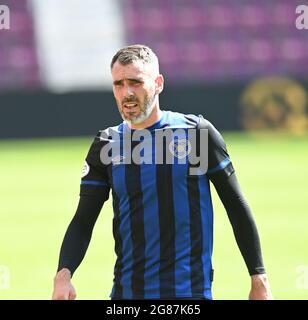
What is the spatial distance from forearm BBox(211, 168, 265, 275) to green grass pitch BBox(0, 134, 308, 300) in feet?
11.5

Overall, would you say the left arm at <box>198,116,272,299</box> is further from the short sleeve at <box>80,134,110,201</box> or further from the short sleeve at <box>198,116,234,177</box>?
the short sleeve at <box>80,134,110,201</box>

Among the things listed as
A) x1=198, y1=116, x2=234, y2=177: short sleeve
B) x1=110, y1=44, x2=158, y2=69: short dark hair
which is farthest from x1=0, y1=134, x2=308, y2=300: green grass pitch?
x1=110, y1=44, x2=158, y2=69: short dark hair

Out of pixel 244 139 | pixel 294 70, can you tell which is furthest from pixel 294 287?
pixel 294 70

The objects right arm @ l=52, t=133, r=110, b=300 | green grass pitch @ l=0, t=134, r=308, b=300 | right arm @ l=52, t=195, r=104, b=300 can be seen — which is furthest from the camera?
green grass pitch @ l=0, t=134, r=308, b=300

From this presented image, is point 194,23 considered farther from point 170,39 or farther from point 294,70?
point 294,70

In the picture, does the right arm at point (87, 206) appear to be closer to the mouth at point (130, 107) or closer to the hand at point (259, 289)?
the mouth at point (130, 107)

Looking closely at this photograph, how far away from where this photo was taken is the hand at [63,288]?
186 inches

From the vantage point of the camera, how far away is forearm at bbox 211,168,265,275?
4.76 m

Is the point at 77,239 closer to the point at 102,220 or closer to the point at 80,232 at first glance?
the point at 80,232

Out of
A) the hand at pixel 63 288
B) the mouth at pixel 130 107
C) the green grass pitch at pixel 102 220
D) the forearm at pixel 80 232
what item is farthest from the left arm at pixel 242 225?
the green grass pitch at pixel 102 220

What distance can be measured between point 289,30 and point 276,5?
0.80m

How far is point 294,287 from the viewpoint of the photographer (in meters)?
8.77

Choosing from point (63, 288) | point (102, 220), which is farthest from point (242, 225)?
point (102, 220)

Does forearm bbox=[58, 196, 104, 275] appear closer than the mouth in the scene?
No
